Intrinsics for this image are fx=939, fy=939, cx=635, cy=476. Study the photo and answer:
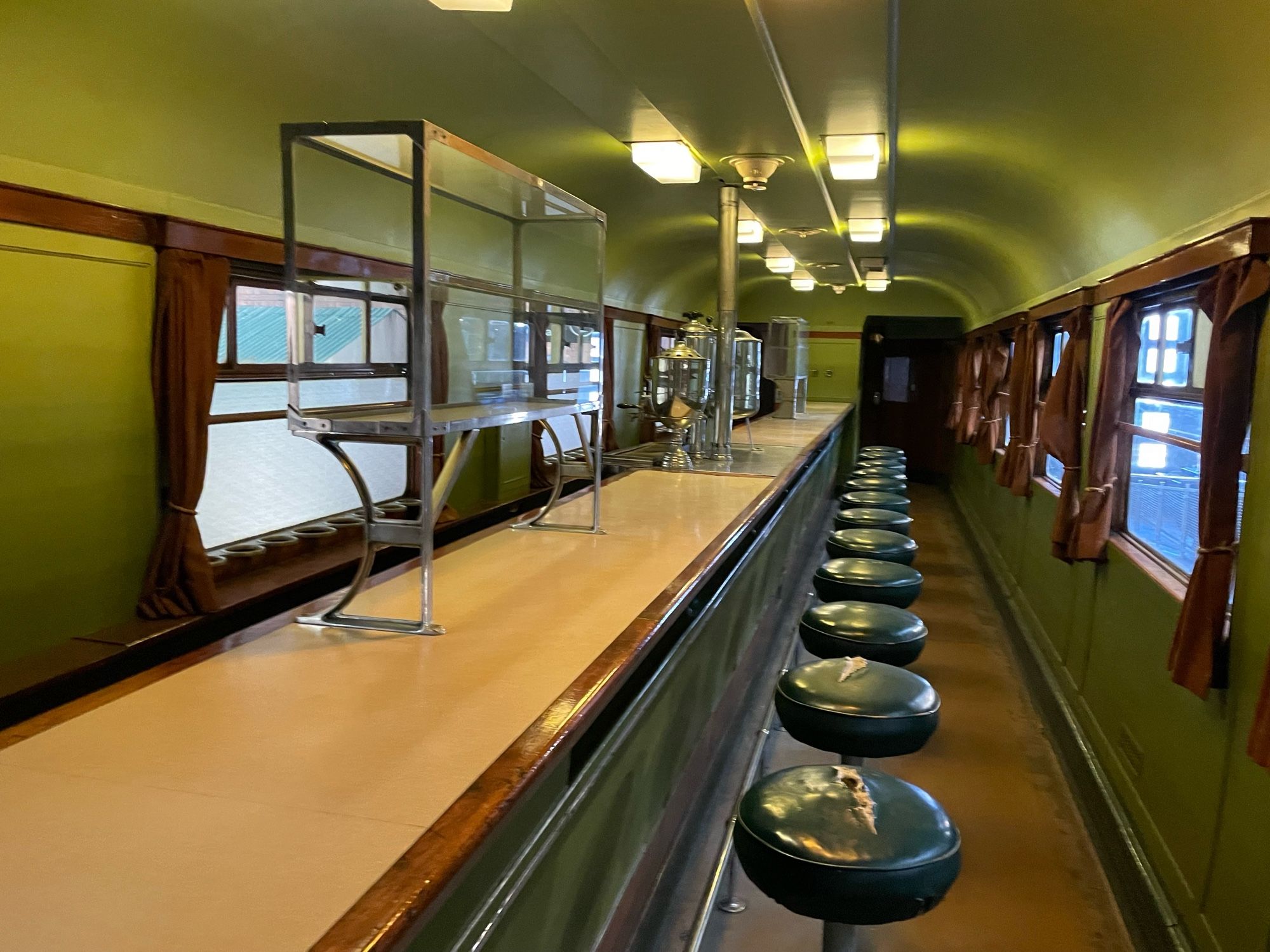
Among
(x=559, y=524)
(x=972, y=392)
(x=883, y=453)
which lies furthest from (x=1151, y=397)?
(x=972, y=392)

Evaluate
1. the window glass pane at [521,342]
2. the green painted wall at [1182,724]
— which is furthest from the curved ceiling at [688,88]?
the window glass pane at [521,342]

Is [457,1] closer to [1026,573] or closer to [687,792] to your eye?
[687,792]

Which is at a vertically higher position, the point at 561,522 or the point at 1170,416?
the point at 1170,416

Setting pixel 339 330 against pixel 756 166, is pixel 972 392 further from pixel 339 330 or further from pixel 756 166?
pixel 339 330

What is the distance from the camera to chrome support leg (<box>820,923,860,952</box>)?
6.88ft

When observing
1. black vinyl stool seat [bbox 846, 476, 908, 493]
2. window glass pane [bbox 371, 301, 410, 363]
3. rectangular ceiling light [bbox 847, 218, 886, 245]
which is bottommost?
black vinyl stool seat [bbox 846, 476, 908, 493]

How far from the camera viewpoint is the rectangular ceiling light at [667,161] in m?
4.23

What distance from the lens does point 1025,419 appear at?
20.7 feet

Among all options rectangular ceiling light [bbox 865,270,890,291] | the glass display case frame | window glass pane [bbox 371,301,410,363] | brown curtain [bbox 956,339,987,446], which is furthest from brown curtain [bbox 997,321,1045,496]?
window glass pane [bbox 371,301,410,363]

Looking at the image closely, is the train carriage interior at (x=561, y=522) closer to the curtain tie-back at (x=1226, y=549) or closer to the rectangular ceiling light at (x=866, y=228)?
the curtain tie-back at (x=1226, y=549)

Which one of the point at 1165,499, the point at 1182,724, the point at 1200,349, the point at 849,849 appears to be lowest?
the point at 1182,724

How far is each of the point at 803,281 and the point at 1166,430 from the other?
25.2ft

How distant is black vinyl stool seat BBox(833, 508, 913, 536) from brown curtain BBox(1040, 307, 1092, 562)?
0.83 metres

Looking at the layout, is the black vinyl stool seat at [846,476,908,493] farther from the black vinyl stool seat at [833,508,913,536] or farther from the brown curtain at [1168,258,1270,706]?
the brown curtain at [1168,258,1270,706]
